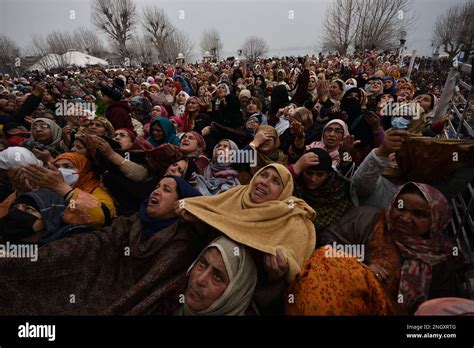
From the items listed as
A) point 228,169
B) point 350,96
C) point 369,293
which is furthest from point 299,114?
point 369,293

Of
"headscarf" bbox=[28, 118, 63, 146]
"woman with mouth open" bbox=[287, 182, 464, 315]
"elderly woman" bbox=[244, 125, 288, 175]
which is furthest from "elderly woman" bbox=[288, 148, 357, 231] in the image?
"headscarf" bbox=[28, 118, 63, 146]

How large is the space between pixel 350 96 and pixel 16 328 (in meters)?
4.29

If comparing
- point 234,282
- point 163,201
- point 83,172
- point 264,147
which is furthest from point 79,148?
point 234,282

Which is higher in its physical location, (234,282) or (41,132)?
(41,132)

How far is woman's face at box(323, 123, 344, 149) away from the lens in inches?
108

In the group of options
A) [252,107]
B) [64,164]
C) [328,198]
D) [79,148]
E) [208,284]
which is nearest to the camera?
[208,284]

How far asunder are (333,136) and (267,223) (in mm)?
1510

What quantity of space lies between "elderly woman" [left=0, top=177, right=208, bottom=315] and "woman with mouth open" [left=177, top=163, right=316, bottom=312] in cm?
22

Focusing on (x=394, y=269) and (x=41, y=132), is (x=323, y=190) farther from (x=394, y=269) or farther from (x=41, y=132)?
(x=41, y=132)

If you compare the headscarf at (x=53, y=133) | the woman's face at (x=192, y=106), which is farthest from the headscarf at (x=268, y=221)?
the woman's face at (x=192, y=106)

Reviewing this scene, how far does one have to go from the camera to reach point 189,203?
1768 mm

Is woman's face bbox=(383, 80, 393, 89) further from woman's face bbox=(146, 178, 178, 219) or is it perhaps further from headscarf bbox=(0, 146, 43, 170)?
headscarf bbox=(0, 146, 43, 170)

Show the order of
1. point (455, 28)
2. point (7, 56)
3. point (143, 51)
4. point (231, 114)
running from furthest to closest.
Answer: point (143, 51)
point (455, 28)
point (7, 56)
point (231, 114)

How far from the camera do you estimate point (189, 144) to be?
123 inches
